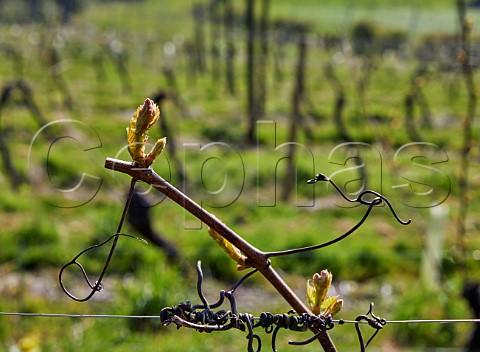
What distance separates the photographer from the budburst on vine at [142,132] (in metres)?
0.79

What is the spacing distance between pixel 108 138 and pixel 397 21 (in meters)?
17.2

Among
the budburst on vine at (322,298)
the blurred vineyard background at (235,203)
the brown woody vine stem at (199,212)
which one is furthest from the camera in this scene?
the blurred vineyard background at (235,203)

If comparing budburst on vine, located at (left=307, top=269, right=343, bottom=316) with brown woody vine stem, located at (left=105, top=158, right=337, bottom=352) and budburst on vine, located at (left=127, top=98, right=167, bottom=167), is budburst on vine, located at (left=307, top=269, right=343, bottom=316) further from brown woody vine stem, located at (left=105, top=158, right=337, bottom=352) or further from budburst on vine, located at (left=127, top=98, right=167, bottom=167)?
budburst on vine, located at (left=127, top=98, right=167, bottom=167)

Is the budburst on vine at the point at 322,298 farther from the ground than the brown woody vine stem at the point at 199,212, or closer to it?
closer to it

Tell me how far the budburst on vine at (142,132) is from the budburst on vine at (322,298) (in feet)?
0.86

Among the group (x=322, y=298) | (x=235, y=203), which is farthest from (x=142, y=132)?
(x=235, y=203)

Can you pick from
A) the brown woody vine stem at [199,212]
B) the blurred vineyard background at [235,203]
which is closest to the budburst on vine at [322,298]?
the brown woody vine stem at [199,212]

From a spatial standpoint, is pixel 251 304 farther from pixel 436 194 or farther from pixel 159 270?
pixel 436 194

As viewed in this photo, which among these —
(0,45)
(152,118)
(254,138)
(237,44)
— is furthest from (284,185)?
(237,44)

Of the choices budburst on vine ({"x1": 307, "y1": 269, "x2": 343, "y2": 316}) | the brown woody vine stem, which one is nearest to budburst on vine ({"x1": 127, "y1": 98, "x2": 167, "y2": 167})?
the brown woody vine stem

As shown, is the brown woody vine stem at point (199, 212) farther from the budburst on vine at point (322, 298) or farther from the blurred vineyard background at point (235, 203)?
the blurred vineyard background at point (235, 203)

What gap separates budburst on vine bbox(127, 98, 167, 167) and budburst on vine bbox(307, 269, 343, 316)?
0.26m

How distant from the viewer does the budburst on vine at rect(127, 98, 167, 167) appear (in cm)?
79

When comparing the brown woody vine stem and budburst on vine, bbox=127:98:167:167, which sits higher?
budburst on vine, bbox=127:98:167:167
